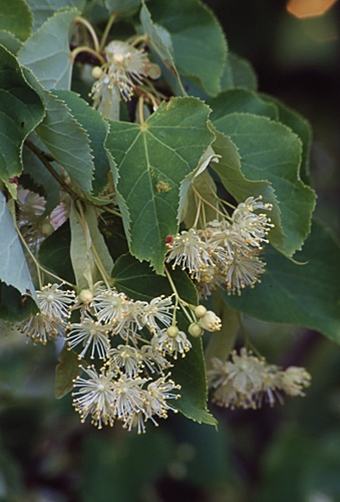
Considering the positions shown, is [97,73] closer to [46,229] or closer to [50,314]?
[46,229]

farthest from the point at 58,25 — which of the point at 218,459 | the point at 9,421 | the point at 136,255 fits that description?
the point at 218,459

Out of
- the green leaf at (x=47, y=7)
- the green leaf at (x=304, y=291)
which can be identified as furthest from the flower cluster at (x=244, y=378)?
the green leaf at (x=47, y=7)

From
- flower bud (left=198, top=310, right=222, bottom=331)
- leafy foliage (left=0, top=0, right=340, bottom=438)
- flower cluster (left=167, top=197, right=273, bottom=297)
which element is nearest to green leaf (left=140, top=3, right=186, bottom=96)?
leafy foliage (left=0, top=0, right=340, bottom=438)

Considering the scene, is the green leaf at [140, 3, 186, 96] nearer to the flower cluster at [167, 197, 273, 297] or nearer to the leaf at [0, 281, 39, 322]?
the flower cluster at [167, 197, 273, 297]

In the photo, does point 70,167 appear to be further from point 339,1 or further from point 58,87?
point 339,1

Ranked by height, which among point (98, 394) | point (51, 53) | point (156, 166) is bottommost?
point (98, 394)

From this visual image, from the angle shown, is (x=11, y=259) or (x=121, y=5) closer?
(x=11, y=259)

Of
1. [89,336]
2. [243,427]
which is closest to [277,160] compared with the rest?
[89,336]
